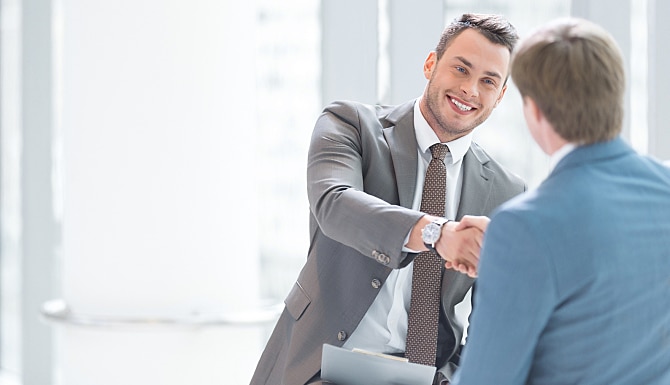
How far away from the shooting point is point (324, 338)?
2.65 m

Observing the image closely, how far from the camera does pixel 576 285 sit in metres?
1.47

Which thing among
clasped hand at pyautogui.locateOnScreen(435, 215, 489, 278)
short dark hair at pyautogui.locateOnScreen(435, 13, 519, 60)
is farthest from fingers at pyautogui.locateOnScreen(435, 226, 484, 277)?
short dark hair at pyautogui.locateOnScreen(435, 13, 519, 60)

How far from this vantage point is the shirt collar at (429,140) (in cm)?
274

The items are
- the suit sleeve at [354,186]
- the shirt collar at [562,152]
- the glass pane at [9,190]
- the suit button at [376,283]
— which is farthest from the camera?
the glass pane at [9,190]

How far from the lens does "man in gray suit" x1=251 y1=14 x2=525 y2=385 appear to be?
262cm

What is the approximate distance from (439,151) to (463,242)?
29.1 inches

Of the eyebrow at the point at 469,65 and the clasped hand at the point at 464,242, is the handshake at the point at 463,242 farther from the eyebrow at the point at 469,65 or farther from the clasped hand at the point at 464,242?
the eyebrow at the point at 469,65

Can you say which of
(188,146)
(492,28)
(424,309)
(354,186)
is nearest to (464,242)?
(354,186)

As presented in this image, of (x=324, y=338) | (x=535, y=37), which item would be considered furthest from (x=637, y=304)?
(x=324, y=338)

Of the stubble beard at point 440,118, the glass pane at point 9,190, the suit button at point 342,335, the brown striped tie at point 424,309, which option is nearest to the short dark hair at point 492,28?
the stubble beard at point 440,118

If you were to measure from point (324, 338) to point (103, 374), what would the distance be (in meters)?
1.45

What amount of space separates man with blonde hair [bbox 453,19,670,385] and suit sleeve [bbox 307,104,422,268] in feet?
2.19

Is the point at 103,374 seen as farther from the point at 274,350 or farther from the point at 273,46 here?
the point at 273,46

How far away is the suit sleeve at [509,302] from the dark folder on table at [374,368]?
71 centimetres
